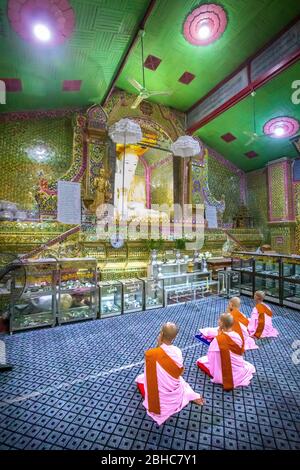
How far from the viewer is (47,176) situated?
7445mm

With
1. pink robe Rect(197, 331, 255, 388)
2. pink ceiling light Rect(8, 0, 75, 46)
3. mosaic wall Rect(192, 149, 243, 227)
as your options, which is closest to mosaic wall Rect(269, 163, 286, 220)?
mosaic wall Rect(192, 149, 243, 227)

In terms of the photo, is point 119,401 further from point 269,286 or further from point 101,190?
point 101,190

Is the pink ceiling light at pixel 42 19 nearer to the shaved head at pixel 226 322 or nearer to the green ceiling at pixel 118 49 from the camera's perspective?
the green ceiling at pixel 118 49

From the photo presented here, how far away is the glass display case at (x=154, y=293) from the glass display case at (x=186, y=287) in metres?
0.14

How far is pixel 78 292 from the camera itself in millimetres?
5148

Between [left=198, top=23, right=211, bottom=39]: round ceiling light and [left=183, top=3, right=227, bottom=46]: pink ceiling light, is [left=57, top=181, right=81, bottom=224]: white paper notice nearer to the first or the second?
[left=183, top=3, right=227, bottom=46]: pink ceiling light

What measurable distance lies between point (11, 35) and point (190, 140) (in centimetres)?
545

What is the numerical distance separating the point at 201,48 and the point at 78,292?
24.6ft

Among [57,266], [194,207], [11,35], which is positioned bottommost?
[57,266]

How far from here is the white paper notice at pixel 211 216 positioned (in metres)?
9.68

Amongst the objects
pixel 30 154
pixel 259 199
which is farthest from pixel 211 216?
pixel 30 154
